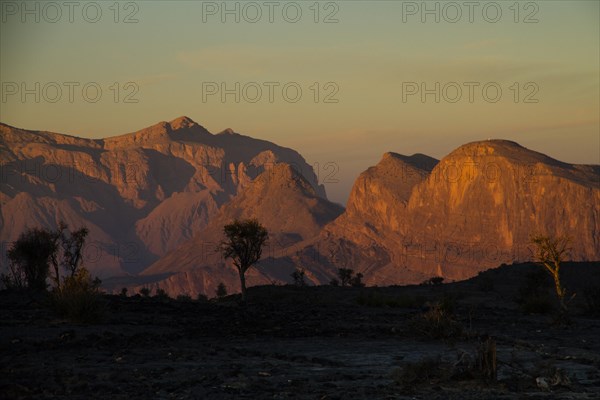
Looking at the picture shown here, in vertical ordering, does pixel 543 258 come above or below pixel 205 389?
above

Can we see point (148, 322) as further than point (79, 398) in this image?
Yes

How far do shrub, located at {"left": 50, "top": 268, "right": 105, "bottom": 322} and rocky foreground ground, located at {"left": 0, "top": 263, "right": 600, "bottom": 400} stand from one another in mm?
600

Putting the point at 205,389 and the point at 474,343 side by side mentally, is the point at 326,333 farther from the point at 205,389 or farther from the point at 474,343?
the point at 205,389

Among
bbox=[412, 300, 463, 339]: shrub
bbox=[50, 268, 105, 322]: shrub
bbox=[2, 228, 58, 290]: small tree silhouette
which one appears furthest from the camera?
bbox=[2, 228, 58, 290]: small tree silhouette

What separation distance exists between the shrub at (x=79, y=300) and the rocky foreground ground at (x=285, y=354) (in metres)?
0.60

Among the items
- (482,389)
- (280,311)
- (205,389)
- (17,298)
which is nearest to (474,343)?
(482,389)

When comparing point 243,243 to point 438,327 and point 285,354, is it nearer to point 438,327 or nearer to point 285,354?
point 438,327

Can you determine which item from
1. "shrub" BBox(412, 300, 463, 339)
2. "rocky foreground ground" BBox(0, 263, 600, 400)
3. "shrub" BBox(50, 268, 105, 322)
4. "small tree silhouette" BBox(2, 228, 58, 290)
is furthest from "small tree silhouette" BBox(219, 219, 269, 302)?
"shrub" BBox(412, 300, 463, 339)

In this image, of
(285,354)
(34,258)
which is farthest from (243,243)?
(285,354)

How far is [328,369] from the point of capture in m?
21.8

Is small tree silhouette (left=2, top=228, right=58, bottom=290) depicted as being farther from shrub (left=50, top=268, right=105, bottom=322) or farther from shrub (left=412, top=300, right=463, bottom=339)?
shrub (left=412, top=300, right=463, bottom=339)

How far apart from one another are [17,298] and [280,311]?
12099mm

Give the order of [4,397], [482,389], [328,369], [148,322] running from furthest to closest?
[148,322], [328,369], [482,389], [4,397]

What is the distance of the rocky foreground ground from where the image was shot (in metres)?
18.2
